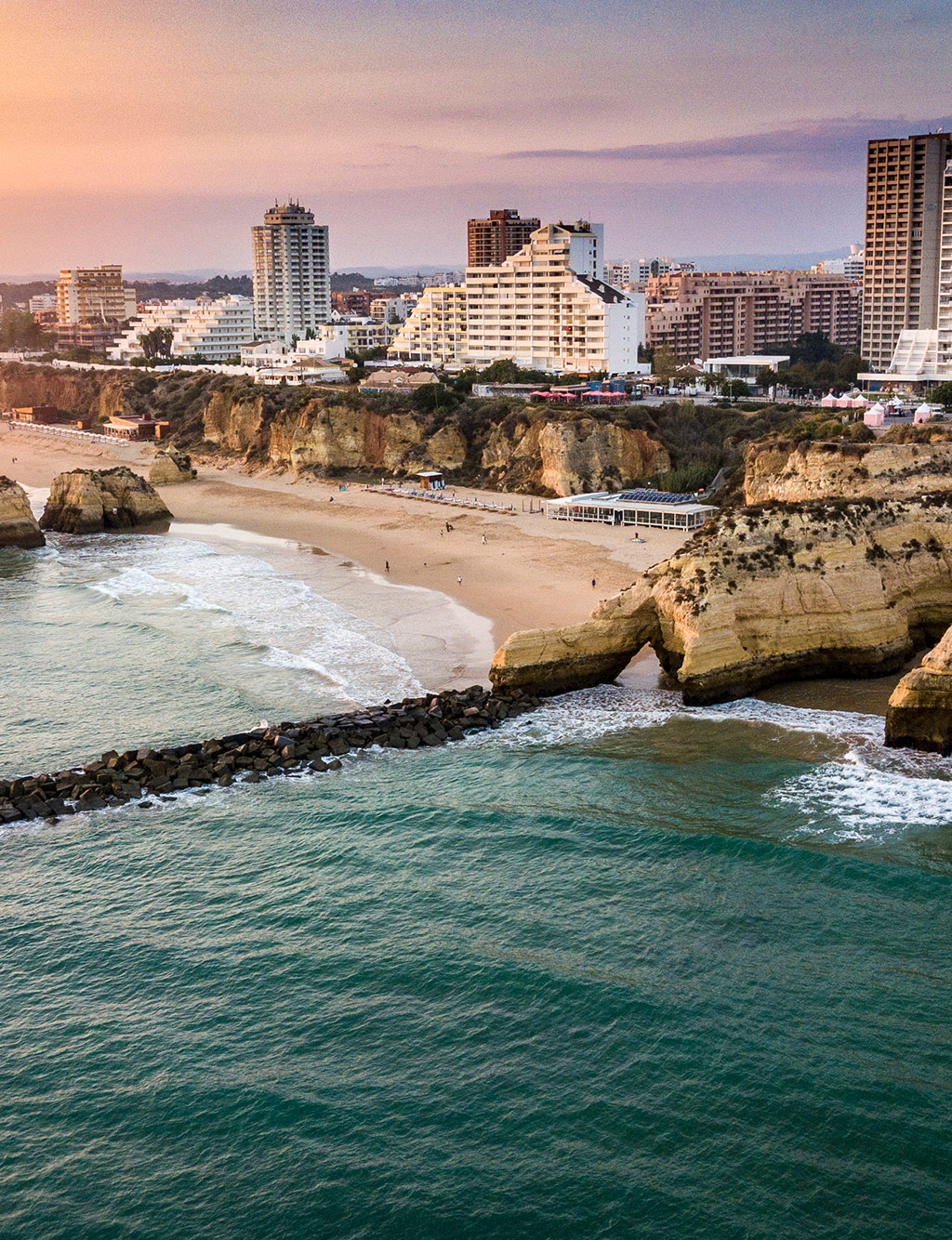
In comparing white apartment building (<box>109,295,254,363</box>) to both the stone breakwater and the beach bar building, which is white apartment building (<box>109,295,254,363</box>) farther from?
the stone breakwater

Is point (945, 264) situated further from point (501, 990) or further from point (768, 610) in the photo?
point (501, 990)

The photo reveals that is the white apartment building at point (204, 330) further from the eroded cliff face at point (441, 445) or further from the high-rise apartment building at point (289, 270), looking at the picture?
the eroded cliff face at point (441, 445)

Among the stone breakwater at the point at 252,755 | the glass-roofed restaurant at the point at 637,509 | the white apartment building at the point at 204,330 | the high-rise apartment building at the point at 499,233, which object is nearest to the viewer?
the stone breakwater at the point at 252,755

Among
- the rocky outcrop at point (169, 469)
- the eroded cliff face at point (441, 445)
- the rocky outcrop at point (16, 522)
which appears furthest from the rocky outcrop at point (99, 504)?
the eroded cliff face at point (441, 445)

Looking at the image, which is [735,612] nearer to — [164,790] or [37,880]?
[164,790]

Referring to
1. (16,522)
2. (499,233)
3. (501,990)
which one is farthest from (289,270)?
(501,990)

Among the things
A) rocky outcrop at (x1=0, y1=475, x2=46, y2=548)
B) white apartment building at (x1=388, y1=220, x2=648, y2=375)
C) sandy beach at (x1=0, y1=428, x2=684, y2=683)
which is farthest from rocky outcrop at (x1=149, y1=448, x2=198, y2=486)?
white apartment building at (x1=388, y1=220, x2=648, y2=375)

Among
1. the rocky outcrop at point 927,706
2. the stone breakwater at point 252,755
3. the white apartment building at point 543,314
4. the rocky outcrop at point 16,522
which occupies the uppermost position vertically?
the white apartment building at point 543,314
